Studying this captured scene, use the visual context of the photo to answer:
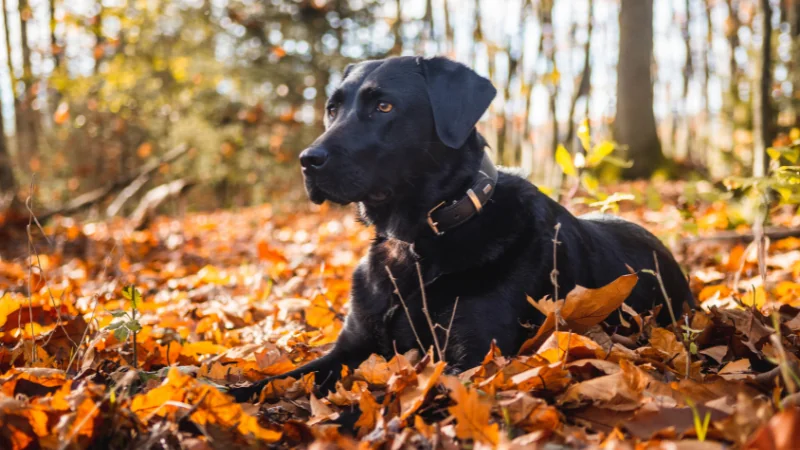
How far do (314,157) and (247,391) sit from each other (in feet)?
3.29

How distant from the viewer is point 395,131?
290cm

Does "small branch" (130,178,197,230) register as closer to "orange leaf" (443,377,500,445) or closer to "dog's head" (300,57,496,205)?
"dog's head" (300,57,496,205)

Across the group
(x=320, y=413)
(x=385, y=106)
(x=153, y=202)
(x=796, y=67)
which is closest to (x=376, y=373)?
(x=320, y=413)

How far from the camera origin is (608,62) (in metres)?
34.5

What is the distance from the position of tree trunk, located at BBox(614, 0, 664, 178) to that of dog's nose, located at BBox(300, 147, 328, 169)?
10.6 metres

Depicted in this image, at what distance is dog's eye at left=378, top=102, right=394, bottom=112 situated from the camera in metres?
2.93

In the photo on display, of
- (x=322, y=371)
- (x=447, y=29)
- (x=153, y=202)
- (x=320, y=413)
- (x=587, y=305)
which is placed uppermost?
(x=447, y=29)

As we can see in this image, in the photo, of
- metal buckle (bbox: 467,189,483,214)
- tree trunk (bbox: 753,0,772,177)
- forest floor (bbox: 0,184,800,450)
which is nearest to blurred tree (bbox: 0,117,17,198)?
forest floor (bbox: 0,184,800,450)

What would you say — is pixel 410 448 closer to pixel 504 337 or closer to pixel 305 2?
pixel 504 337

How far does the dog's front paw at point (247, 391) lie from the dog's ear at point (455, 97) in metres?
1.29

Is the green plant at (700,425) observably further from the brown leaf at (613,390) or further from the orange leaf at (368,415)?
the orange leaf at (368,415)

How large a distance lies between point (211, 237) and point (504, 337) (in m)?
7.50

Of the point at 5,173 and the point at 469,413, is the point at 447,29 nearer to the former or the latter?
the point at 5,173

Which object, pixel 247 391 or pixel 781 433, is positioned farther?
pixel 247 391
